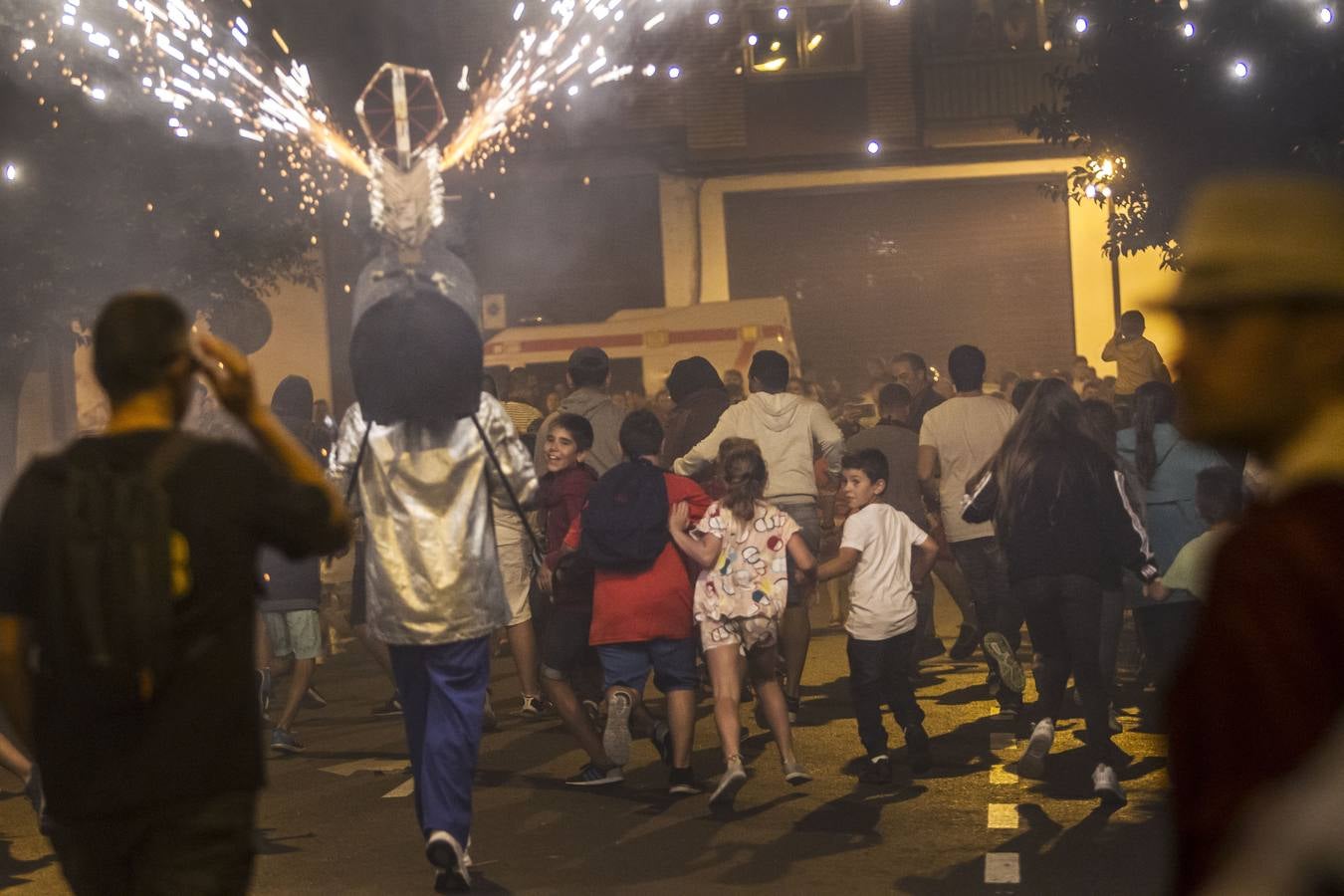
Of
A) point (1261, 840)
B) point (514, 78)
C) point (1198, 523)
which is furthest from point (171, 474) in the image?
point (514, 78)

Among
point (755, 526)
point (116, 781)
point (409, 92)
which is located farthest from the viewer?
point (409, 92)

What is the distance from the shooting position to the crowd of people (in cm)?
207

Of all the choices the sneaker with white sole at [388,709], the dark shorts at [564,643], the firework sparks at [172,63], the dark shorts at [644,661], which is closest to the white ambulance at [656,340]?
the firework sparks at [172,63]

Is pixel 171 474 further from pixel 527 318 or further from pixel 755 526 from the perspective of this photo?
pixel 527 318

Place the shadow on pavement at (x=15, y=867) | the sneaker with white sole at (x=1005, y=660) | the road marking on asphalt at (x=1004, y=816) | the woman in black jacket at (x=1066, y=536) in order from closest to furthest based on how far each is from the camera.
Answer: the shadow on pavement at (x=15, y=867), the road marking on asphalt at (x=1004, y=816), the woman in black jacket at (x=1066, y=536), the sneaker with white sole at (x=1005, y=660)

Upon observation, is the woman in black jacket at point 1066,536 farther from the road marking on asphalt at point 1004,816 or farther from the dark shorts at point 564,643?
the dark shorts at point 564,643

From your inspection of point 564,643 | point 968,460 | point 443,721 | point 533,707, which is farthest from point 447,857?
point 968,460

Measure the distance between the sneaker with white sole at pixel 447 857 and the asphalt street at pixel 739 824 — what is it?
155 mm

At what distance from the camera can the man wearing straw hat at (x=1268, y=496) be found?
188 centimetres

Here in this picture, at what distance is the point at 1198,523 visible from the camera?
8.84 meters

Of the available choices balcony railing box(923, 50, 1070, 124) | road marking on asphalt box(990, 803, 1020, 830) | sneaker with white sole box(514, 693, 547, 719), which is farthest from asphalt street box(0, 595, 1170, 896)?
balcony railing box(923, 50, 1070, 124)

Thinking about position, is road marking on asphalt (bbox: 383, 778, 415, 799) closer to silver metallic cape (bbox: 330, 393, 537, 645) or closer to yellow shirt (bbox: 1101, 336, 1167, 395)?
silver metallic cape (bbox: 330, 393, 537, 645)

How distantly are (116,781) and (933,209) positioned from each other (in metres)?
25.7

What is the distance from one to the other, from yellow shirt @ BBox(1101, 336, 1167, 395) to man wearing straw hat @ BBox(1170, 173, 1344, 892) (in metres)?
12.9
